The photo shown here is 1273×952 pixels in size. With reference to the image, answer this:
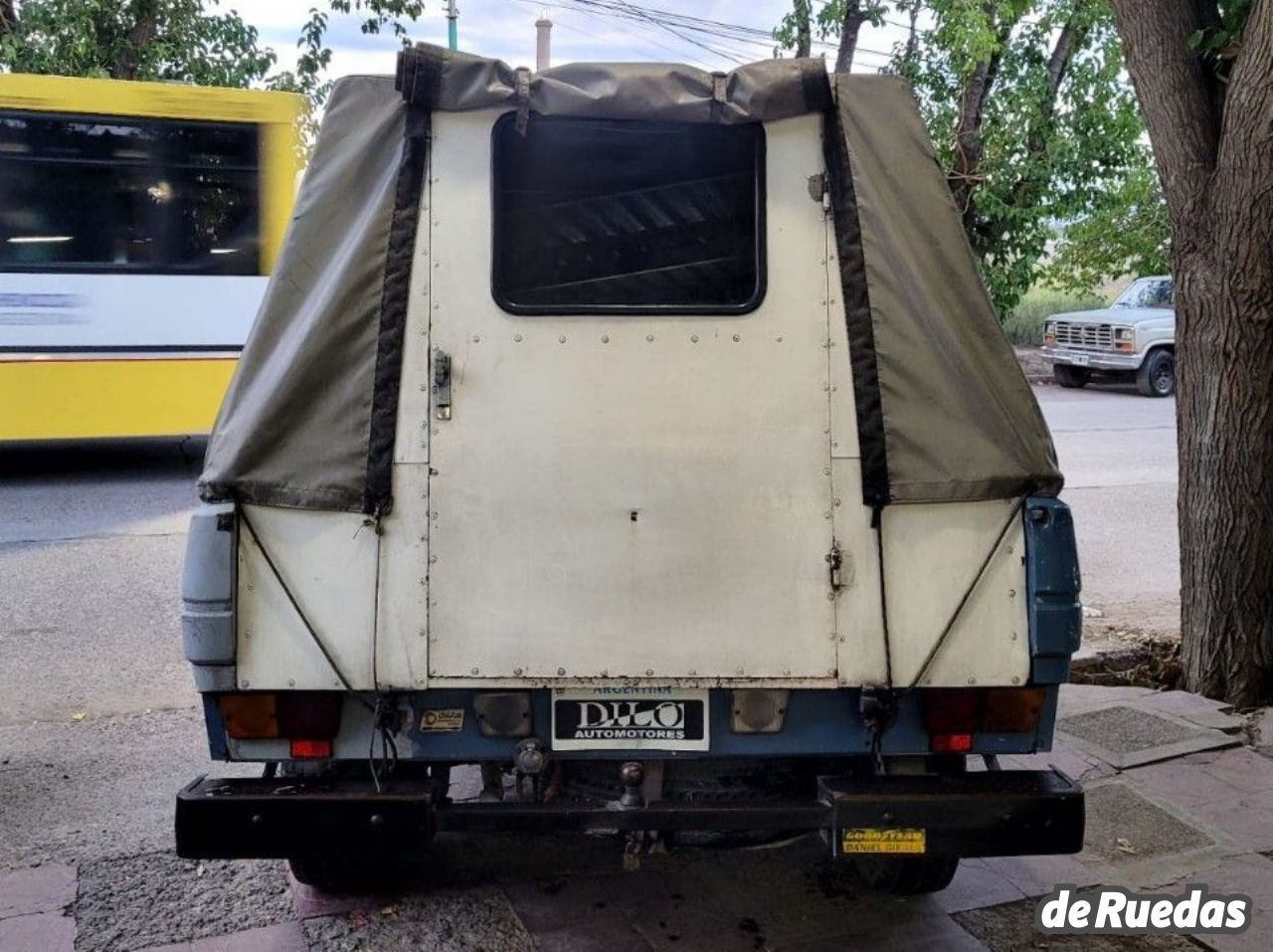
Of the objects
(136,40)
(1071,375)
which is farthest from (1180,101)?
(1071,375)

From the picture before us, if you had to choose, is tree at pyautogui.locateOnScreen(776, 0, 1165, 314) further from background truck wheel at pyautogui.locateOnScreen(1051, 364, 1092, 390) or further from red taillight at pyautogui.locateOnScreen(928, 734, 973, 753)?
red taillight at pyautogui.locateOnScreen(928, 734, 973, 753)

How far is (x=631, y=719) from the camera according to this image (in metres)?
3.45

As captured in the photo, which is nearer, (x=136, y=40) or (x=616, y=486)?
(x=616, y=486)

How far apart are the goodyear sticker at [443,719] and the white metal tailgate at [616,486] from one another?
13 cm

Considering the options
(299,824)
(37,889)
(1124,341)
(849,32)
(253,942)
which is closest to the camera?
(299,824)

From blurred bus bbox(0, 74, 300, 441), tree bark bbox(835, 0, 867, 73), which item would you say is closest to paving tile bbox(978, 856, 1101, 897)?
blurred bus bbox(0, 74, 300, 441)

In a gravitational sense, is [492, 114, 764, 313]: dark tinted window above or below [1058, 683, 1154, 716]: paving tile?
above

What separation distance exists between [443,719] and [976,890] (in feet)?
6.27

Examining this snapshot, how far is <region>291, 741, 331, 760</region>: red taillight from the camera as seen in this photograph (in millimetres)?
3428

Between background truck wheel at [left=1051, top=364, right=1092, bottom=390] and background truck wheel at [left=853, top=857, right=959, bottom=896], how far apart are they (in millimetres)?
18751

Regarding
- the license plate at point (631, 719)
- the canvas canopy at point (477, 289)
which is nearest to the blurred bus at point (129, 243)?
the canvas canopy at point (477, 289)

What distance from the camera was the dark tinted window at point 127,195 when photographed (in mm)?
10898

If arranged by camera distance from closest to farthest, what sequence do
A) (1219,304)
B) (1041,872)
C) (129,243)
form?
(1041,872), (1219,304), (129,243)

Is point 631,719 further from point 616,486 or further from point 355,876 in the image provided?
point 355,876
